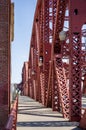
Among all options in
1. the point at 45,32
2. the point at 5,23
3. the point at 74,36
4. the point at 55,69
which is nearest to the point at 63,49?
the point at 55,69

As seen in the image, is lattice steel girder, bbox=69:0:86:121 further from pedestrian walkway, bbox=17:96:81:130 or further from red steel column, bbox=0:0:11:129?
red steel column, bbox=0:0:11:129

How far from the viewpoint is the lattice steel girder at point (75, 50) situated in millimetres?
18688

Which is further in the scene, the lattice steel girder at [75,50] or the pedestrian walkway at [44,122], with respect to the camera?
the lattice steel girder at [75,50]

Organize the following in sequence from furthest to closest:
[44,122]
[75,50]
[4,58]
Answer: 1. [75,50]
2. [44,122]
3. [4,58]

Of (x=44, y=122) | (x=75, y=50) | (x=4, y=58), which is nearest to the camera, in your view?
(x=4, y=58)

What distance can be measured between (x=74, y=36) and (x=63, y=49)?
14.9ft

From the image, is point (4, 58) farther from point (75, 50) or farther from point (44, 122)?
point (75, 50)

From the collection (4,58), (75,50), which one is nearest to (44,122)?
(4,58)

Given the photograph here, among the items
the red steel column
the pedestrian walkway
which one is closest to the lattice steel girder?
the pedestrian walkway

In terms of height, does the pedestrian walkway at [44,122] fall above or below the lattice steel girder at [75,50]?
below

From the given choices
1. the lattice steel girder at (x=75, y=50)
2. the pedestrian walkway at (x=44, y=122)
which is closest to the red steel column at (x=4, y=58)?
the pedestrian walkway at (x=44, y=122)

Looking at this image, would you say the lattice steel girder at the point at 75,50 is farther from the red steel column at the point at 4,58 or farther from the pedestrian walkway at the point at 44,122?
the red steel column at the point at 4,58

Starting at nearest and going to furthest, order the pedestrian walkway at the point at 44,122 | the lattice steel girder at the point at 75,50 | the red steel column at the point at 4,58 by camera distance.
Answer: the pedestrian walkway at the point at 44,122
the red steel column at the point at 4,58
the lattice steel girder at the point at 75,50

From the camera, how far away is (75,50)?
19000mm
